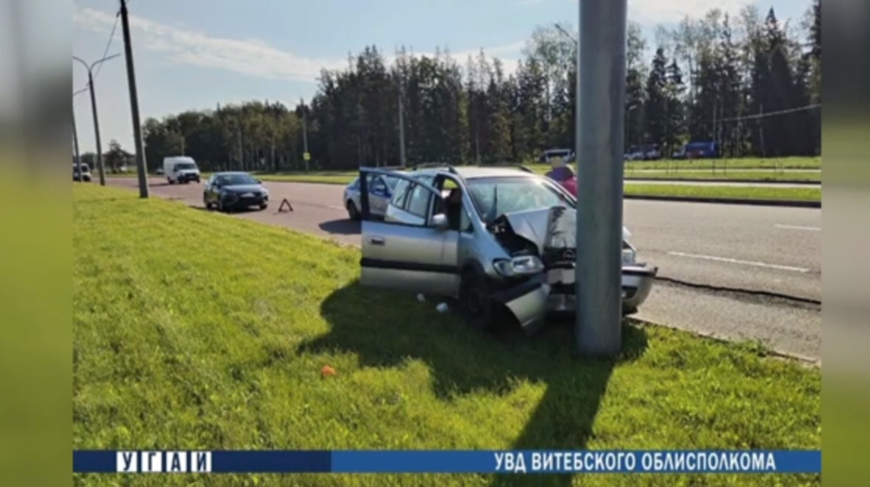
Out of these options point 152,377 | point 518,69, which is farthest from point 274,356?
point 518,69

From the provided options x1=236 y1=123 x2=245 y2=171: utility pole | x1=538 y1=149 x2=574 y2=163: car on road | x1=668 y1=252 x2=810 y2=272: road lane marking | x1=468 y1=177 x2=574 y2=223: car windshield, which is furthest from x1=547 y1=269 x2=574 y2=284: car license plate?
x1=668 y1=252 x2=810 y2=272: road lane marking

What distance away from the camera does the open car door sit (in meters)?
4.66

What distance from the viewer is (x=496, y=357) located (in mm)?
3631

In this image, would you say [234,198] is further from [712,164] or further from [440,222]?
[712,164]

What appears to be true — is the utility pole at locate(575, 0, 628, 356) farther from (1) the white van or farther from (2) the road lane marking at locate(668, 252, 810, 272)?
(1) the white van

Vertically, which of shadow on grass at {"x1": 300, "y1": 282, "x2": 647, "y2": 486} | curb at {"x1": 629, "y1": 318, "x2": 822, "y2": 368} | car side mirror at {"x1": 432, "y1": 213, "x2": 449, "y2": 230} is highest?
car side mirror at {"x1": 432, "y1": 213, "x2": 449, "y2": 230}

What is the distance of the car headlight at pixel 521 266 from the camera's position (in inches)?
159

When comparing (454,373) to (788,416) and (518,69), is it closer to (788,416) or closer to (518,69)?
(788,416)

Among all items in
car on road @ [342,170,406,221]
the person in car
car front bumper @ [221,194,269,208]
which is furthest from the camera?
car front bumper @ [221,194,269,208]

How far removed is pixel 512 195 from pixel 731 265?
3.19 meters

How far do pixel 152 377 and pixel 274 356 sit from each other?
0.71 metres

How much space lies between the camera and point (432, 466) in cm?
235

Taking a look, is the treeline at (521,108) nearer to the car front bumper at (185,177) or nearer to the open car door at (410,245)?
the open car door at (410,245)

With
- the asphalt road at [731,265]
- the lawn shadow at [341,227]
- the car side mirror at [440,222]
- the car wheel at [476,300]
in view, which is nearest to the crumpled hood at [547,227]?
the car wheel at [476,300]
